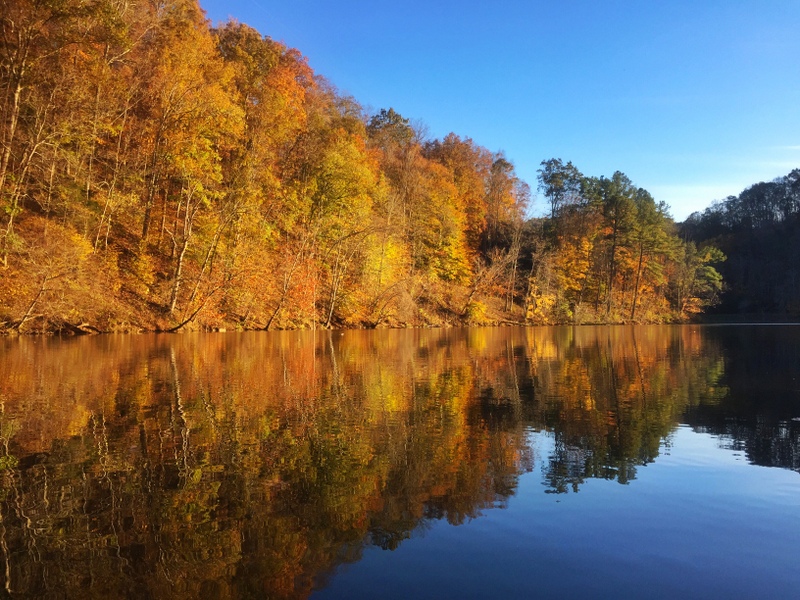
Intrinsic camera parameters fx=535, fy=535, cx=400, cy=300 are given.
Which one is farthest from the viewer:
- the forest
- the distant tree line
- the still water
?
the distant tree line

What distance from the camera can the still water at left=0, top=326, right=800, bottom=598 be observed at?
3674 mm

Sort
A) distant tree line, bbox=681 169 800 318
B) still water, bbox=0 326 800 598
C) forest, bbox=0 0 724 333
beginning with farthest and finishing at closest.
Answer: distant tree line, bbox=681 169 800 318, forest, bbox=0 0 724 333, still water, bbox=0 326 800 598

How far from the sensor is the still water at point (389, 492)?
3674 millimetres

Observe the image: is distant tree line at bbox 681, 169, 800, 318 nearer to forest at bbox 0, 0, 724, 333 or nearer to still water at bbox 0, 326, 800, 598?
forest at bbox 0, 0, 724, 333

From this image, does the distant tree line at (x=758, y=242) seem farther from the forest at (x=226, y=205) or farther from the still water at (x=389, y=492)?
the still water at (x=389, y=492)

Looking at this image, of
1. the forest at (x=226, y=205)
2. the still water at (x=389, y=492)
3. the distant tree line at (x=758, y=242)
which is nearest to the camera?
the still water at (x=389, y=492)

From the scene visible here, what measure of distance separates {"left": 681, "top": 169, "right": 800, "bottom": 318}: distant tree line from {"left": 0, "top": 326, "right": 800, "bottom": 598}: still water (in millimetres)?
94326

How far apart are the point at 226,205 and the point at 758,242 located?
103 meters

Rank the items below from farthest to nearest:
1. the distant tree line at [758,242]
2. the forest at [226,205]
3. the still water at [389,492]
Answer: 1. the distant tree line at [758,242]
2. the forest at [226,205]
3. the still water at [389,492]

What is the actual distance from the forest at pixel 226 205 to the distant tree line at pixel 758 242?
3560 cm

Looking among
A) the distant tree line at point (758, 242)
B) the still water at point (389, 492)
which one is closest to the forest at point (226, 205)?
the still water at point (389, 492)

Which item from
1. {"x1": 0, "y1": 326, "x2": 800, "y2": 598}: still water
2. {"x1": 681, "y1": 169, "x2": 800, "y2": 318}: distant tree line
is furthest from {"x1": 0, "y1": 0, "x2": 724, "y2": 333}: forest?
{"x1": 681, "y1": 169, "x2": 800, "y2": 318}: distant tree line

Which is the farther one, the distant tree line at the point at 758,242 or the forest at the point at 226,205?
the distant tree line at the point at 758,242

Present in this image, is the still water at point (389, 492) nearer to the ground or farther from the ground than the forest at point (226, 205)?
nearer to the ground
